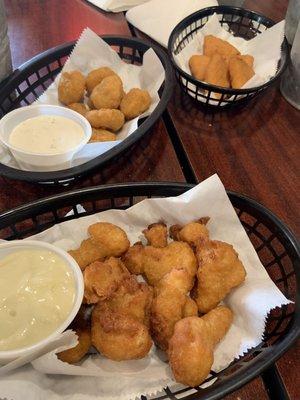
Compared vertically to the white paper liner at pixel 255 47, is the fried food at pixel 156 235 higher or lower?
lower

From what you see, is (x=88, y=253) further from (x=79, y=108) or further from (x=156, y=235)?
(x=79, y=108)

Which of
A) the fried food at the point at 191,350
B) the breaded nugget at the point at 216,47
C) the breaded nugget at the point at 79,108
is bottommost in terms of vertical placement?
the fried food at the point at 191,350

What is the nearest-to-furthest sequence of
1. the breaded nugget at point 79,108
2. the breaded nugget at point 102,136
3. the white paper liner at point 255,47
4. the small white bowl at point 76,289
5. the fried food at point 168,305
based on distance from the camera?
the small white bowl at point 76,289 < the fried food at point 168,305 < the breaded nugget at point 102,136 < the breaded nugget at point 79,108 < the white paper liner at point 255,47

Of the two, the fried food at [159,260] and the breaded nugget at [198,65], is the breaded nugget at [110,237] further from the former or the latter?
the breaded nugget at [198,65]

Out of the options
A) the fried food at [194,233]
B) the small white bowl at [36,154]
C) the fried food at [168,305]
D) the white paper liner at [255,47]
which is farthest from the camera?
the white paper liner at [255,47]

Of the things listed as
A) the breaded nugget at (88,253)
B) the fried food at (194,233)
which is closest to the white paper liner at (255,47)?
the fried food at (194,233)

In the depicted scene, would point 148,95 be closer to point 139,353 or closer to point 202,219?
point 202,219
